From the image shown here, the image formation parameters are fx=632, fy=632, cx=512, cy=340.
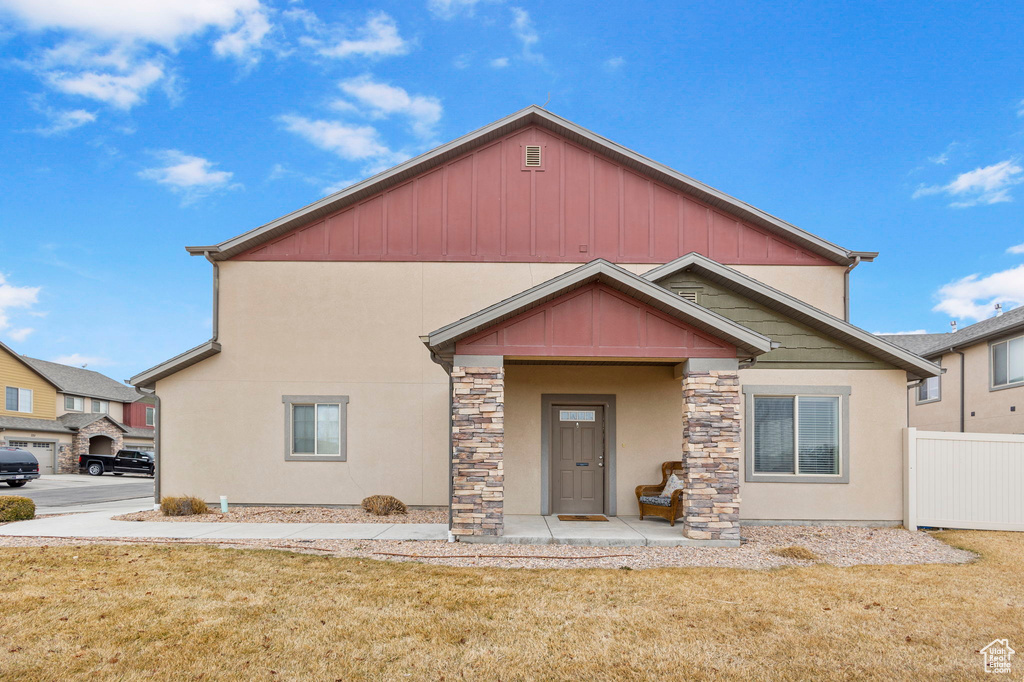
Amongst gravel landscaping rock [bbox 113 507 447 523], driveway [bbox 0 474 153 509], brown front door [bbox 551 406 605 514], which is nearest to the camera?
gravel landscaping rock [bbox 113 507 447 523]

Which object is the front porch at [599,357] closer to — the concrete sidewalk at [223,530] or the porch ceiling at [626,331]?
the porch ceiling at [626,331]

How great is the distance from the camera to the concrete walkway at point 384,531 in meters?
9.45

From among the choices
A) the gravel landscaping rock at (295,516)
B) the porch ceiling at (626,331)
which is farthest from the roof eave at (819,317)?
the gravel landscaping rock at (295,516)

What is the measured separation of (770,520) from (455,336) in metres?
6.86

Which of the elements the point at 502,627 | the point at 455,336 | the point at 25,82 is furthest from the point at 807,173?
the point at 25,82

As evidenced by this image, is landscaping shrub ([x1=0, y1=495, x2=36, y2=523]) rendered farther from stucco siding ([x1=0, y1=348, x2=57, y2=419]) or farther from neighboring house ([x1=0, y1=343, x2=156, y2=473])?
stucco siding ([x1=0, y1=348, x2=57, y2=419])

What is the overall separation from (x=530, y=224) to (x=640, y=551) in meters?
7.42

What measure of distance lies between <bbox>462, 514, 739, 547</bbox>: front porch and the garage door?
3288cm

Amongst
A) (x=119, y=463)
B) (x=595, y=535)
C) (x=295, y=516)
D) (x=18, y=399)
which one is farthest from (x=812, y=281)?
(x=18, y=399)

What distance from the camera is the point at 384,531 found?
1055 cm

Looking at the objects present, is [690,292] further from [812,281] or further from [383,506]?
[383,506]

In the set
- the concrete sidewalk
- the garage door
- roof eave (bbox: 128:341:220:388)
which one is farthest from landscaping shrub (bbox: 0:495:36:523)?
the garage door

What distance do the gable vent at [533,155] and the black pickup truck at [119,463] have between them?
28.4m

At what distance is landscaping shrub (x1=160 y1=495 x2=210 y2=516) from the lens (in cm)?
1252
